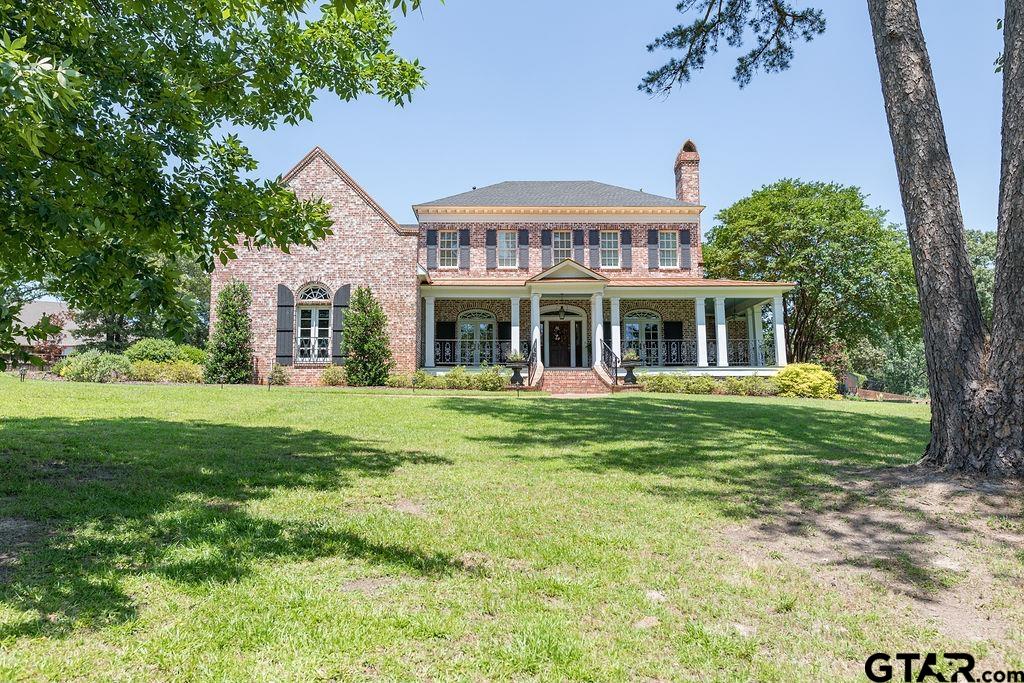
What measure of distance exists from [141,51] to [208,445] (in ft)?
14.5

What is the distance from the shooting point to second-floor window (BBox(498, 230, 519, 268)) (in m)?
25.7

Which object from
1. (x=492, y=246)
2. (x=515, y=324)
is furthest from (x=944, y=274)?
(x=492, y=246)

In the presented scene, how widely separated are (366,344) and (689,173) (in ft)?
56.0

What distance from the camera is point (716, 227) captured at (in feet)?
108

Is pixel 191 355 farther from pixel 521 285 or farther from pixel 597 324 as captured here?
pixel 597 324

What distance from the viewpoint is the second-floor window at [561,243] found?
84.2ft

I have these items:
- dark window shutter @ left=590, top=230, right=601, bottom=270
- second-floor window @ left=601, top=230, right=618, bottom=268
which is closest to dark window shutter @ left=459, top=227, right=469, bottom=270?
dark window shutter @ left=590, top=230, right=601, bottom=270

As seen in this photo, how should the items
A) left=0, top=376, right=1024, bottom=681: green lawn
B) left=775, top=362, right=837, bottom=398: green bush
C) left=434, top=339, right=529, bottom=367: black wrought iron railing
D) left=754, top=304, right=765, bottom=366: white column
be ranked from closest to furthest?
1. left=0, top=376, right=1024, bottom=681: green lawn
2. left=775, top=362, right=837, bottom=398: green bush
3. left=434, top=339, right=529, bottom=367: black wrought iron railing
4. left=754, top=304, right=765, bottom=366: white column

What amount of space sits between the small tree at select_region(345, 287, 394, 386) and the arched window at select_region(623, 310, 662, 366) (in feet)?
33.7

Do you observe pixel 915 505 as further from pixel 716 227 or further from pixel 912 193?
pixel 716 227

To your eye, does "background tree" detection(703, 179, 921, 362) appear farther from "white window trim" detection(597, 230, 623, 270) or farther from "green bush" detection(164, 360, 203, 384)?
"green bush" detection(164, 360, 203, 384)

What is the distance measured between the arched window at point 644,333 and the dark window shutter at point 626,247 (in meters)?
2.18

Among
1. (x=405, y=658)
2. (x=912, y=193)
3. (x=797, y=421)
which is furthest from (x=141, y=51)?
(x=797, y=421)

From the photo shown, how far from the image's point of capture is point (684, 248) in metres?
25.6
